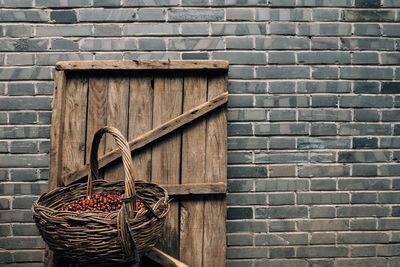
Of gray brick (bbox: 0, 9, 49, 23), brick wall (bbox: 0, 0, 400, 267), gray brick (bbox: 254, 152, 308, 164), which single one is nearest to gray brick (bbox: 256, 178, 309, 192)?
brick wall (bbox: 0, 0, 400, 267)

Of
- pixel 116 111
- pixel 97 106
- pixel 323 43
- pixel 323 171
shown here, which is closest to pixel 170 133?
pixel 116 111

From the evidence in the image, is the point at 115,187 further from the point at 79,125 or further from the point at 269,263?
the point at 269,263

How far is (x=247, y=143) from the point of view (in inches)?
104

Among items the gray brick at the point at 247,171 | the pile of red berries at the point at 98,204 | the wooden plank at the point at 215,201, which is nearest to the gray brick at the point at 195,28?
the wooden plank at the point at 215,201

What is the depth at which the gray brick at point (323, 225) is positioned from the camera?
2.70 m

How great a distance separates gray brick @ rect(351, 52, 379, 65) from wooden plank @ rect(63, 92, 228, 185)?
3.12ft

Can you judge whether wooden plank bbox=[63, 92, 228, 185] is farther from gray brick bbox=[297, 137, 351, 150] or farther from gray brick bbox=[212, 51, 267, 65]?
gray brick bbox=[297, 137, 351, 150]

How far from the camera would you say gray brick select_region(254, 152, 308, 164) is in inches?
105

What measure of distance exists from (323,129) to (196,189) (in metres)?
0.95

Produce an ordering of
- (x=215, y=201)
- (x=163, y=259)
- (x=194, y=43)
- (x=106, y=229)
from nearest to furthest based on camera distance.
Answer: (x=106, y=229), (x=163, y=259), (x=215, y=201), (x=194, y=43)

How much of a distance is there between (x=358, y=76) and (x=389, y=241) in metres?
1.15

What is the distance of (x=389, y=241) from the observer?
9.01 ft

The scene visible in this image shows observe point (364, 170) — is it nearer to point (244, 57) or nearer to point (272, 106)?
point (272, 106)

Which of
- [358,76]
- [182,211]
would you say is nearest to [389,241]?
[358,76]
